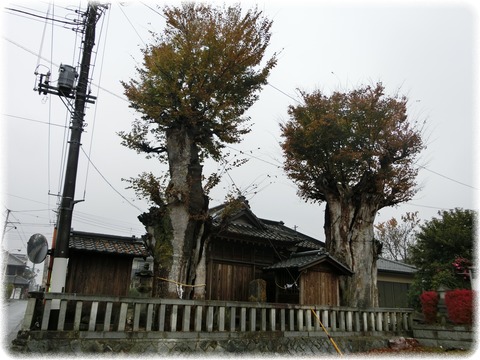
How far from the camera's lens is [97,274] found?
14266mm

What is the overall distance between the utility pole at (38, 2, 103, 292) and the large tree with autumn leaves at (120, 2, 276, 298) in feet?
6.78

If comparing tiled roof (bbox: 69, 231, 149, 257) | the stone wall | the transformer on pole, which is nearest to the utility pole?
the transformer on pole

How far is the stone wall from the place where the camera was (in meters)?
8.80

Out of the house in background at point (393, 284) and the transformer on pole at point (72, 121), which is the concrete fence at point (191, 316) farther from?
the house in background at point (393, 284)

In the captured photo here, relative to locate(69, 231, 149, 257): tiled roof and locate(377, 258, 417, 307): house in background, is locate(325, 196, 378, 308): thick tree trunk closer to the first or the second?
locate(69, 231, 149, 257): tiled roof

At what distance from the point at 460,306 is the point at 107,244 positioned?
14290mm

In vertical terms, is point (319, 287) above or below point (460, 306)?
above

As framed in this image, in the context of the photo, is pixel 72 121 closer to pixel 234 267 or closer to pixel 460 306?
pixel 234 267

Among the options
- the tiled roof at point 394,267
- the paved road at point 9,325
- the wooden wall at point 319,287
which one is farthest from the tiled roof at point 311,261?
the tiled roof at point 394,267

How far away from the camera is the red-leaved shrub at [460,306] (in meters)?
13.8

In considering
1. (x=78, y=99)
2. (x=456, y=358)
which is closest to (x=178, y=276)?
(x=78, y=99)

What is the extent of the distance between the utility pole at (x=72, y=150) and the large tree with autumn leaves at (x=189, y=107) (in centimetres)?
207

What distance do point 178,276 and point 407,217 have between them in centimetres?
3619

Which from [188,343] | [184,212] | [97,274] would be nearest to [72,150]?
[184,212]
